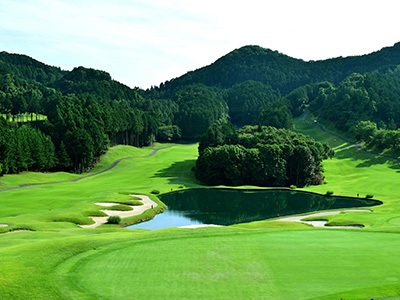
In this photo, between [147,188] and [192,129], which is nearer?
[147,188]

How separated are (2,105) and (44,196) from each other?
333 feet

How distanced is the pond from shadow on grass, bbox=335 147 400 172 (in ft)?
162

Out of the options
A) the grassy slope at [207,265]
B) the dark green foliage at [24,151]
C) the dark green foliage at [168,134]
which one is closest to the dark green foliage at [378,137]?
the dark green foliage at [168,134]

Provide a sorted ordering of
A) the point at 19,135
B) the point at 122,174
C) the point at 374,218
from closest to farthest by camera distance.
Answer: the point at 374,218 → the point at 19,135 → the point at 122,174

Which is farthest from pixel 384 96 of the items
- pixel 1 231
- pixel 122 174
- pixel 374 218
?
pixel 1 231

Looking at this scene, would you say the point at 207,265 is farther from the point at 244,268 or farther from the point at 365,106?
the point at 365,106

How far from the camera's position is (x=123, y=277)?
19.2m

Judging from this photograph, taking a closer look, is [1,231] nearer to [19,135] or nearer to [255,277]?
[255,277]

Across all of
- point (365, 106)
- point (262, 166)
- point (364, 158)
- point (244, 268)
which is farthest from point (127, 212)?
point (365, 106)

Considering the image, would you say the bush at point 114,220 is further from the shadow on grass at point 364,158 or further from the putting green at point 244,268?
the shadow on grass at point 364,158

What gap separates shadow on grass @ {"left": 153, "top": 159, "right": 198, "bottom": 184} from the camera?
3618 inches

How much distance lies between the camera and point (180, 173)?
10038cm

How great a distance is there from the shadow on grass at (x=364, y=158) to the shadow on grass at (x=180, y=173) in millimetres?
51605

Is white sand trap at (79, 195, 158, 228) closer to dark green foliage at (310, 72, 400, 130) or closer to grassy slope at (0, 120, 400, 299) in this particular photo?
grassy slope at (0, 120, 400, 299)
